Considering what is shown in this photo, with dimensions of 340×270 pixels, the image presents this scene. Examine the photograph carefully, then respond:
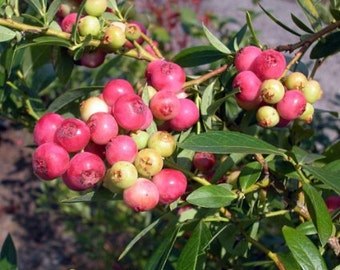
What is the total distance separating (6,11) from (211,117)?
341mm

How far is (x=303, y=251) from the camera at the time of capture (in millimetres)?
763

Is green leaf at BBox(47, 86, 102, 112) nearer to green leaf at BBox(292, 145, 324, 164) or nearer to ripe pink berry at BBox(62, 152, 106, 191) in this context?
ripe pink berry at BBox(62, 152, 106, 191)

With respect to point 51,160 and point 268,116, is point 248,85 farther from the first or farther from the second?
point 51,160

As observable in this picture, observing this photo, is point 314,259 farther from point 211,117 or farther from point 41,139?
point 41,139

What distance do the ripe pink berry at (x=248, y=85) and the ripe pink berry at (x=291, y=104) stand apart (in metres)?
0.03

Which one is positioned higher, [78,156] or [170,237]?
[78,156]

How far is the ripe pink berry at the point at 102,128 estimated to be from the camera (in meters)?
0.75

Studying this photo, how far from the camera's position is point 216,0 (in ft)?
22.1

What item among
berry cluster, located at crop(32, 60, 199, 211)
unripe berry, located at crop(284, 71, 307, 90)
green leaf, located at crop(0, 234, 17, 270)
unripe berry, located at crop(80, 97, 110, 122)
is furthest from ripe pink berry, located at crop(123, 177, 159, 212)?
green leaf, located at crop(0, 234, 17, 270)

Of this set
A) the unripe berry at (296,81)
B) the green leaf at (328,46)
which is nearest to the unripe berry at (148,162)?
the unripe berry at (296,81)

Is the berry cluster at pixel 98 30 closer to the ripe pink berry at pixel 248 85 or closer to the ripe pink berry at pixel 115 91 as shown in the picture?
the ripe pink berry at pixel 115 91

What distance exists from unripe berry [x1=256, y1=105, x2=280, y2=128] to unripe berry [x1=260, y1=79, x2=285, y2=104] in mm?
15

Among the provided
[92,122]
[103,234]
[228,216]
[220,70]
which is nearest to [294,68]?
[220,70]

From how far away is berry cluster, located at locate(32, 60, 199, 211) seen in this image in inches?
29.4
